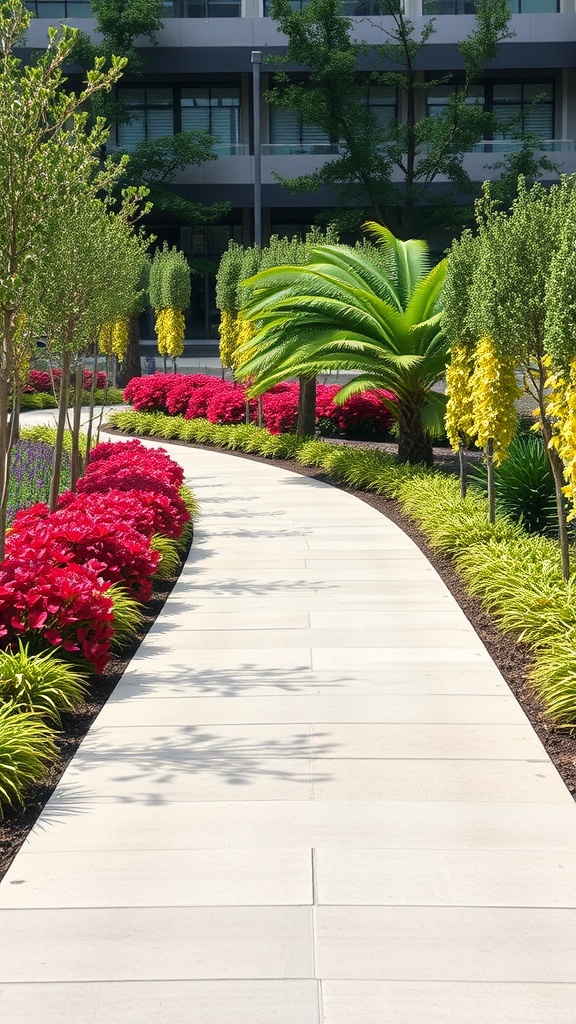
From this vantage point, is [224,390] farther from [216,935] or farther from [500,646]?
[216,935]

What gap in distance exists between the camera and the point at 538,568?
9.35 metres

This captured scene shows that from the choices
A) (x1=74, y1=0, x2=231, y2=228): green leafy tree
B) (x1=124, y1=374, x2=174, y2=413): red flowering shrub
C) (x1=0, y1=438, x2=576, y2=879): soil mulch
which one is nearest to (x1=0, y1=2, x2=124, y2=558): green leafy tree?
(x1=0, y1=438, x2=576, y2=879): soil mulch

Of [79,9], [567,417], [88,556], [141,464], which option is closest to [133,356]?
[79,9]

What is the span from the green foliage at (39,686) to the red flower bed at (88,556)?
0.29 meters

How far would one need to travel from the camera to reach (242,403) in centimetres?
2355

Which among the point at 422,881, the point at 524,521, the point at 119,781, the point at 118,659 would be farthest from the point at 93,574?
the point at 524,521

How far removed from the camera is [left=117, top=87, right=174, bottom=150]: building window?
143 ft

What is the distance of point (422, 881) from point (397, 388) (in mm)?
12425

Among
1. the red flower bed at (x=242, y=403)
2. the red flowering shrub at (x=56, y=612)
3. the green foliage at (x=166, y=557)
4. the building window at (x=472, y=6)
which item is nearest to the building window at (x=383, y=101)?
the building window at (x=472, y=6)

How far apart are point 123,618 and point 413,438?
28.8ft

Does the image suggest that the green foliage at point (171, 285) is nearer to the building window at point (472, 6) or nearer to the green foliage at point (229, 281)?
the green foliage at point (229, 281)

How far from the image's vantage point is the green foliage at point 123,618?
27.2 ft

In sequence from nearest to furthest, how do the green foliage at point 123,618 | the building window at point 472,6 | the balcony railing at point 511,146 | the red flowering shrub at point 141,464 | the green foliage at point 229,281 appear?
1. the green foliage at point 123,618
2. the red flowering shrub at point 141,464
3. the green foliage at point 229,281
4. the balcony railing at point 511,146
5. the building window at point 472,6

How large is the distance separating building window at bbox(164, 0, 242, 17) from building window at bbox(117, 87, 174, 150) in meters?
3.03
